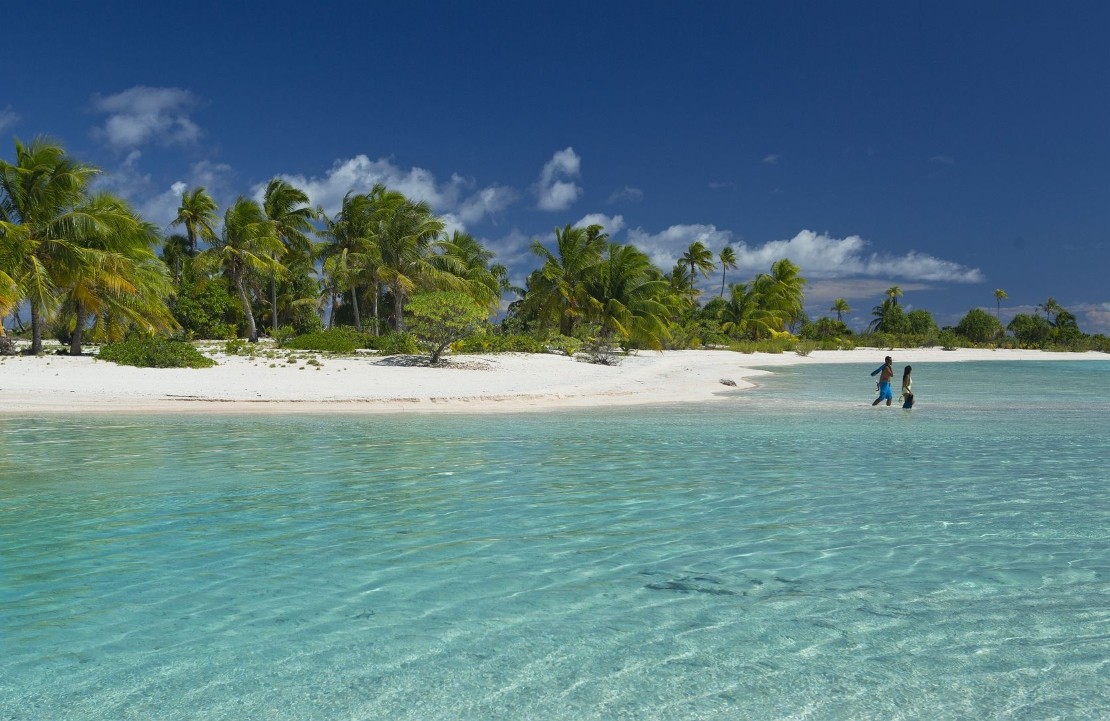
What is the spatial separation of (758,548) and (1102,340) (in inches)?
4121

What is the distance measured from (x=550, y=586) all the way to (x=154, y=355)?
75.4 ft

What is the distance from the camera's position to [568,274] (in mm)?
43125

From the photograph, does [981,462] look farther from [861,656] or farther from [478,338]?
[478,338]

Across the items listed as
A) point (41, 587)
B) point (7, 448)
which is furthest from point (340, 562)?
point (7, 448)

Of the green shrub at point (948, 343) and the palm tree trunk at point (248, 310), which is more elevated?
the palm tree trunk at point (248, 310)

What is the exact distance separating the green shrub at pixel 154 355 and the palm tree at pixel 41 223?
2926 millimetres

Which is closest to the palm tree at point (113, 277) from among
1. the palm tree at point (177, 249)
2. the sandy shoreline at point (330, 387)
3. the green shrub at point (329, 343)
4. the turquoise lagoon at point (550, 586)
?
the sandy shoreline at point (330, 387)

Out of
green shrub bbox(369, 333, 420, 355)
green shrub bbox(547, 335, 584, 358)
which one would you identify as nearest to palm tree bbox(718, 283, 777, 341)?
green shrub bbox(547, 335, 584, 358)

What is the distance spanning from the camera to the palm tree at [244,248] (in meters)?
40.4

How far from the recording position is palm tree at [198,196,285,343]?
132ft

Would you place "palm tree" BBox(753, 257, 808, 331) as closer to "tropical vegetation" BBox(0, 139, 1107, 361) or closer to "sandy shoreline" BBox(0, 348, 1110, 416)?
"tropical vegetation" BBox(0, 139, 1107, 361)

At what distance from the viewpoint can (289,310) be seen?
2031 inches

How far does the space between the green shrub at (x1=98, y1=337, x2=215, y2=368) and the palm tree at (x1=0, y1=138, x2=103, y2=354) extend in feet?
9.60

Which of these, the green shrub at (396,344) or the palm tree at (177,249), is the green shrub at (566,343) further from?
the palm tree at (177,249)
